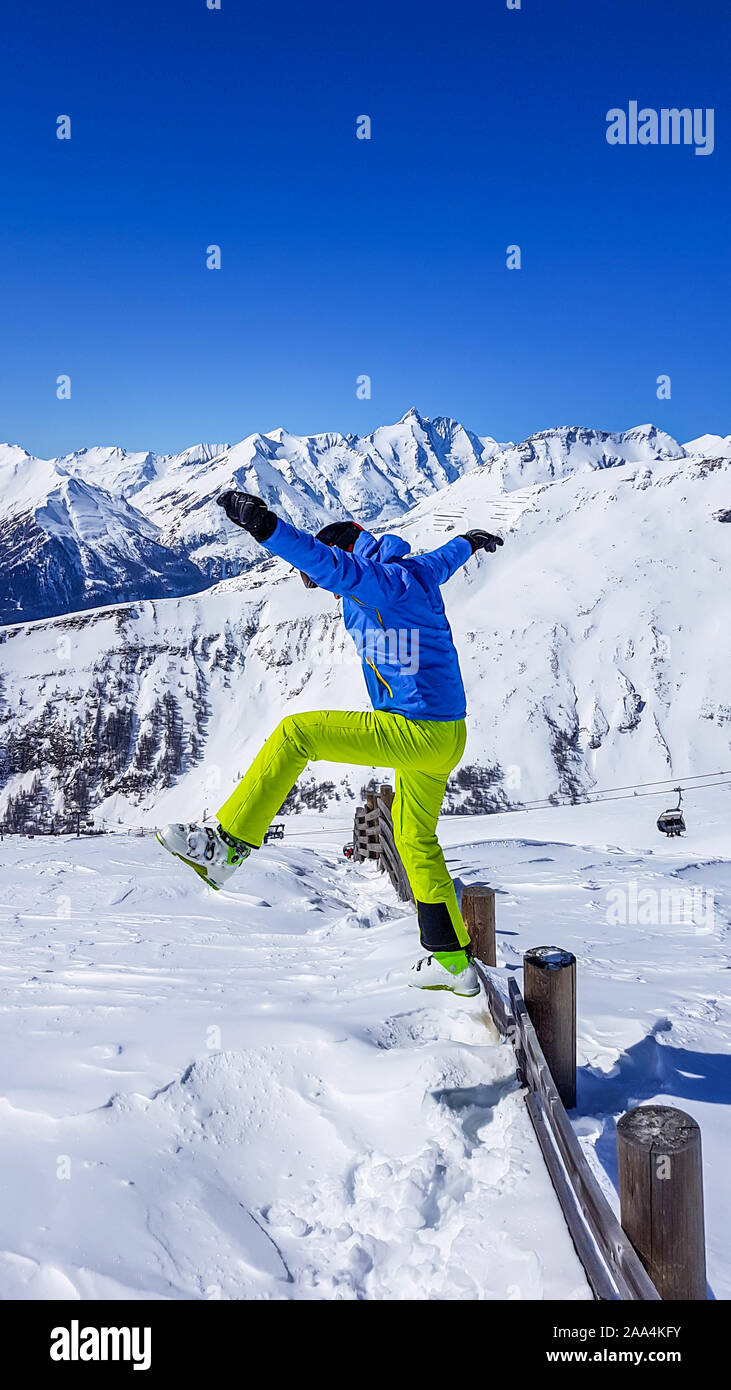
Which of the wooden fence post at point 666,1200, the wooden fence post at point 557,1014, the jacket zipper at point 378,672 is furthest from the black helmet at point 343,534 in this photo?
the wooden fence post at point 666,1200

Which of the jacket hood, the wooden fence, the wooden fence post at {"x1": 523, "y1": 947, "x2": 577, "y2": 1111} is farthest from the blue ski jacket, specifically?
the wooden fence

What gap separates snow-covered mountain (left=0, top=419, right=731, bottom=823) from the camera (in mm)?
102438

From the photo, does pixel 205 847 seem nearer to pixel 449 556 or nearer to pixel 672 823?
pixel 449 556

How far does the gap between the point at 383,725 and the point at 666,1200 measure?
237 cm

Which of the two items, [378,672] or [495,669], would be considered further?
[495,669]

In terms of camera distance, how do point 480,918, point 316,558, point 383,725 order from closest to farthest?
point 316,558 < point 383,725 < point 480,918

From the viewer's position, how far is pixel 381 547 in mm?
4383

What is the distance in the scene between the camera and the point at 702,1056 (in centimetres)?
433

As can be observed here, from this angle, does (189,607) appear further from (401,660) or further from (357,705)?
(401,660)

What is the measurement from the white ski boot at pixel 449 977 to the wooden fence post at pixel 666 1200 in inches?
84.6

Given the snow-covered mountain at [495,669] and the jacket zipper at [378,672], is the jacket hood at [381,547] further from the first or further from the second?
the snow-covered mountain at [495,669]

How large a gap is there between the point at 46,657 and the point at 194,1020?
144453 millimetres

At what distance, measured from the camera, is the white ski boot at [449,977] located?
4477 millimetres

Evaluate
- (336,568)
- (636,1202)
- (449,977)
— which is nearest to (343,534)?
(336,568)
